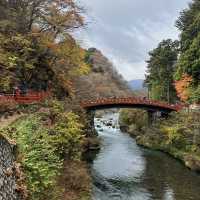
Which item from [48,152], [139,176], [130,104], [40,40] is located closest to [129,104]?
[130,104]

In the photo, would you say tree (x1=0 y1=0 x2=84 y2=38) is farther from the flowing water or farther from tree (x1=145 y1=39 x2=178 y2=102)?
tree (x1=145 y1=39 x2=178 y2=102)

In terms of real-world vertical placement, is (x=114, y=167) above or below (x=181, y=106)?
below

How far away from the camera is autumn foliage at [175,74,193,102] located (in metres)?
79.4

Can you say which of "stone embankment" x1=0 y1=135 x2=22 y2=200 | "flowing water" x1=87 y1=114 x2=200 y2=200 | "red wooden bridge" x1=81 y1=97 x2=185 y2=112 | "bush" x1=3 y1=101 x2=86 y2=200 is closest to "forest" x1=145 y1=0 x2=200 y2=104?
"red wooden bridge" x1=81 y1=97 x2=185 y2=112

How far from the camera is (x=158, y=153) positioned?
226 ft

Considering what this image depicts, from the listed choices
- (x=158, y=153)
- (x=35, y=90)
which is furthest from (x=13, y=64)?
(x=158, y=153)

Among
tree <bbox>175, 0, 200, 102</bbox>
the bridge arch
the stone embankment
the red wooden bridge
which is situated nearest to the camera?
the stone embankment

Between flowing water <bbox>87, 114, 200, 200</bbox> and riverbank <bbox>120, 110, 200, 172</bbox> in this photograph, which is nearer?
flowing water <bbox>87, 114, 200, 200</bbox>

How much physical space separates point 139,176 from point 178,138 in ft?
53.8

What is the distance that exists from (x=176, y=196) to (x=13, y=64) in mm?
20480

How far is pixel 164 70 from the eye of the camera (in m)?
94.6

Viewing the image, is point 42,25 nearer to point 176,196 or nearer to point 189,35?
point 176,196

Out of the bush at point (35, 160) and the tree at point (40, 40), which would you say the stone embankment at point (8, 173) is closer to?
the bush at point (35, 160)

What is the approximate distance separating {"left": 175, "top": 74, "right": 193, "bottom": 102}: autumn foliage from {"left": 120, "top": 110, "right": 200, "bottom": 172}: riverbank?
254 inches
